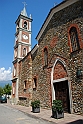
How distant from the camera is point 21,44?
21.9m

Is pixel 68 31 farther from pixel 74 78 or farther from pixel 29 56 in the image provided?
pixel 29 56

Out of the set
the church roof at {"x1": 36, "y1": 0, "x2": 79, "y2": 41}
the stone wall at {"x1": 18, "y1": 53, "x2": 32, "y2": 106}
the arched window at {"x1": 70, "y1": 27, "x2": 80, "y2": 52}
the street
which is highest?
the church roof at {"x1": 36, "y1": 0, "x2": 79, "y2": 41}

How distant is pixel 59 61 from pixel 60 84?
1977mm

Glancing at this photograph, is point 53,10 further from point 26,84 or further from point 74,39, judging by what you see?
point 26,84

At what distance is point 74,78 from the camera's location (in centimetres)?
959

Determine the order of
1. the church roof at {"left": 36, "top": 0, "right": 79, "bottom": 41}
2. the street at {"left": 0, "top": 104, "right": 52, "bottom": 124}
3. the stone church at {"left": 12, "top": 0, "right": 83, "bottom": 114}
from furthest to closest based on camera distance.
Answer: the church roof at {"left": 36, "top": 0, "right": 79, "bottom": 41}
the stone church at {"left": 12, "top": 0, "right": 83, "bottom": 114}
the street at {"left": 0, "top": 104, "right": 52, "bottom": 124}

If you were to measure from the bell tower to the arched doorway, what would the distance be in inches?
374

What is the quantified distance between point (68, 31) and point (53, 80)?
14.6ft

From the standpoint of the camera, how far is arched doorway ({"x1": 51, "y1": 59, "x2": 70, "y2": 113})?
10.3m

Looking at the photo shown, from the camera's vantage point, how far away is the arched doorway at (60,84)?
33.7 feet

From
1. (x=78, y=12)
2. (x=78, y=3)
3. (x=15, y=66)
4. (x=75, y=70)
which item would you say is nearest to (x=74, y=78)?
(x=75, y=70)

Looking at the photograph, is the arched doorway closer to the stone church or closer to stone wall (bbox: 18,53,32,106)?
the stone church

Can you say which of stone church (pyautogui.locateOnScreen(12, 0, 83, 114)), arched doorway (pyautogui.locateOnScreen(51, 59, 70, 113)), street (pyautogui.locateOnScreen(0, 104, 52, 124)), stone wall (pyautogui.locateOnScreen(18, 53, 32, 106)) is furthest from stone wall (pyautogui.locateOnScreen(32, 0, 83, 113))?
street (pyautogui.locateOnScreen(0, 104, 52, 124))

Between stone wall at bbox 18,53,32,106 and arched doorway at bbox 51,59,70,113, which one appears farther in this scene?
stone wall at bbox 18,53,32,106
